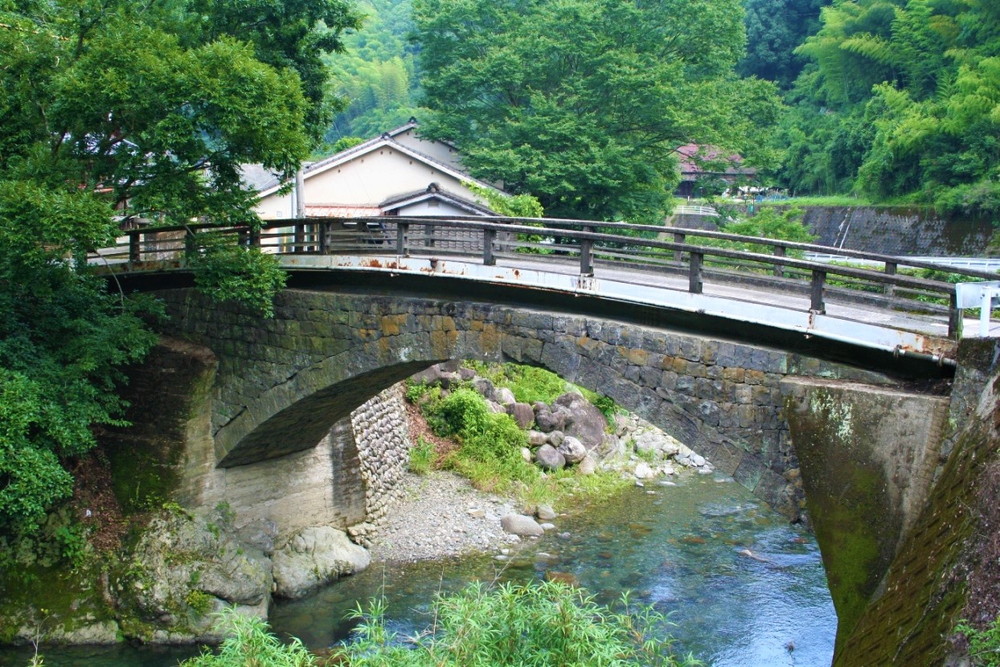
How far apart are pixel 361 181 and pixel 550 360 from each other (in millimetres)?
16252

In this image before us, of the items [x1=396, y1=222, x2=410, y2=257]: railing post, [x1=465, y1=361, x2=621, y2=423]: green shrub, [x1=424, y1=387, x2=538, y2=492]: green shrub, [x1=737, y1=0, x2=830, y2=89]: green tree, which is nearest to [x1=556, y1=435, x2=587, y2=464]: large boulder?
[x1=424, y1=387, x2=538, y2=492]: green shrub

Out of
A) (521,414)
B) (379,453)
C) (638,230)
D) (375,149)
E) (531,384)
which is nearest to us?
(638,230)

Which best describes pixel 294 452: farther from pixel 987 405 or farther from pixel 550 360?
pixel 987 405

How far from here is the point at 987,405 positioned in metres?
6.59

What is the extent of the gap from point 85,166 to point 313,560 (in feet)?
24.1

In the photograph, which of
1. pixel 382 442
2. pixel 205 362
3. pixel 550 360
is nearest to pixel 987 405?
pixel 550 360

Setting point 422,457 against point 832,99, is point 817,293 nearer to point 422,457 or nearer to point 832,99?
point 422,457

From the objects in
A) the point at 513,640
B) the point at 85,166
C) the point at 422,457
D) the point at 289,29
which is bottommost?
the point at 422,457

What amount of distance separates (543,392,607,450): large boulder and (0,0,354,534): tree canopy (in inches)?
434

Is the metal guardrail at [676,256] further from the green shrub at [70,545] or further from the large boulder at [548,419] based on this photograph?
the large boulder at [548,419]

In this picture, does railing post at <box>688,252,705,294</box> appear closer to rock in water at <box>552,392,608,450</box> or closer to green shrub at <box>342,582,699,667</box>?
→ green shrub at <box>342,582,699,667</box>

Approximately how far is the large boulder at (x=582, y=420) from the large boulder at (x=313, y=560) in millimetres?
7203

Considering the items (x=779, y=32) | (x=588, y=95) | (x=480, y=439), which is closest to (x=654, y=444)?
(x=480, y=439)

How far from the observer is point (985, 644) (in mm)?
4969
